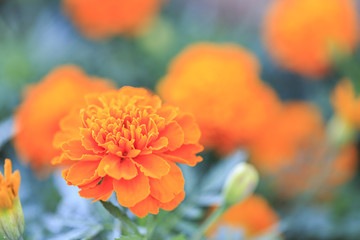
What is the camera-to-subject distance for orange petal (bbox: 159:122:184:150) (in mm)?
430

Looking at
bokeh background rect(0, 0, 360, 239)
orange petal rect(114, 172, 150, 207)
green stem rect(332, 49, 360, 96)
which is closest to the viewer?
orange petal rect(114, 172, 150, 207)

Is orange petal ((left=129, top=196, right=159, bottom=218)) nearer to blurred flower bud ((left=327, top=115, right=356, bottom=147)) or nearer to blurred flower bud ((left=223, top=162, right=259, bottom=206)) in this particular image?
blurred flower bud ((left=223, top=162, right=259, bottom=206))

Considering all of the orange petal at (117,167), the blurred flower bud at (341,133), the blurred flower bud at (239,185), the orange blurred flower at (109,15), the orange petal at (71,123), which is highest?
the orange blurred flower at (109,15)

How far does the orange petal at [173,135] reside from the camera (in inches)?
16.9

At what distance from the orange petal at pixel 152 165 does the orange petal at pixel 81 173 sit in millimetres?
44

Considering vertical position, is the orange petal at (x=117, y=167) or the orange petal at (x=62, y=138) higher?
the orange petal at (x=62, y=138)

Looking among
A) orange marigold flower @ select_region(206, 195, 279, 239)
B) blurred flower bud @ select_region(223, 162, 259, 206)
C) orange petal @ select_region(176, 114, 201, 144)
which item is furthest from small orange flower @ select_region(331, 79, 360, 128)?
orange petal @ select_region(176, 114, 201, 144)

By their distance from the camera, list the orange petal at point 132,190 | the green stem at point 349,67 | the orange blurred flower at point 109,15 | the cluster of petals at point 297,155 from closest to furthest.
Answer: the orange petal at point 132,190, the green stem at point 349,67, the cluster of petals at point 297,155, the orange blurred flower at point 109,15

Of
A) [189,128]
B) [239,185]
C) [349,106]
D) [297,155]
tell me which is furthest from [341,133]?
[189,128]

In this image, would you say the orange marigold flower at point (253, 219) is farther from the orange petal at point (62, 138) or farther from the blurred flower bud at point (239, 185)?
the orange petal at point (62, 138)

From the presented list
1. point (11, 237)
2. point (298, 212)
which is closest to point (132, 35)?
point (298, 212)

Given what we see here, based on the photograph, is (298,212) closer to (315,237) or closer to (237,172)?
(315,237)

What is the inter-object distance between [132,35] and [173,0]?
425mm

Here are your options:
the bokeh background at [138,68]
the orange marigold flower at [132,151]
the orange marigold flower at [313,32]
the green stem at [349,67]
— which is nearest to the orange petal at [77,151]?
the orange marigold flower at [132,151]
